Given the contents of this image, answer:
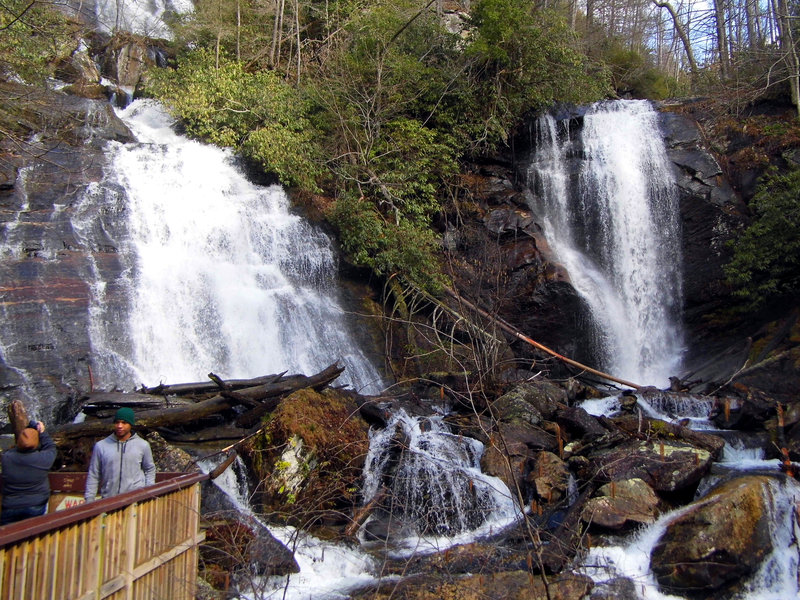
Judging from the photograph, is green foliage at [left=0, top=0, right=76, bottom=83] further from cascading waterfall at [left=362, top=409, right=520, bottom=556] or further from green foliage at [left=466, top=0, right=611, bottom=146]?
cascading waterfall at [left=362, top=409, right=520, bottom=556]

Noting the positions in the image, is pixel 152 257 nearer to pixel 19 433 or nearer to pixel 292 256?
pixel 292 256

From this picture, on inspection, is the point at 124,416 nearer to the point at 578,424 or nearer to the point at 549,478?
the point at 549,478

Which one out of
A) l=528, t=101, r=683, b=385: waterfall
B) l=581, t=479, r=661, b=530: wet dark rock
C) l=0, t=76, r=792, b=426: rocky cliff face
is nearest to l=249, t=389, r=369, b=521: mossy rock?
l=581, t=479, r=661, b=530: wet dark rock

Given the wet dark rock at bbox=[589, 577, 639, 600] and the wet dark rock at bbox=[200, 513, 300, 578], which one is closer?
the wet dark rock at bbox=[200, 513, 300, 578]

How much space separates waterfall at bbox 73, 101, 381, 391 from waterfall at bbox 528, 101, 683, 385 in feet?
20.5

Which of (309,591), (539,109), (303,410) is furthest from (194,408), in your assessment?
(539,109)

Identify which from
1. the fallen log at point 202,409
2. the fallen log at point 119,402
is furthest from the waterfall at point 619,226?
the fallen log at point 119,402

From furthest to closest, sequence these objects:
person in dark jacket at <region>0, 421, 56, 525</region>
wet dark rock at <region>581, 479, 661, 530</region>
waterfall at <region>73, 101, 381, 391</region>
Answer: waterfall at <region>73, 101, 381, 391</region>, wet dark rock at <region>581, 479, 661, 530</region>, person in dark jacket at <region>0, 421, 56, 525</region>

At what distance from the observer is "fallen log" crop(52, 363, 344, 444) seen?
289 inches

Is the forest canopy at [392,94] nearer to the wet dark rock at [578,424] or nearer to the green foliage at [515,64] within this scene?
the green foliage at [515,64]

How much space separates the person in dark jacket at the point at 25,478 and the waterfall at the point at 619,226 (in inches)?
481

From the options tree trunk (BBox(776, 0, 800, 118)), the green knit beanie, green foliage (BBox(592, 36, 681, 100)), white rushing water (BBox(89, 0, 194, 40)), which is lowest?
the green knit beanie

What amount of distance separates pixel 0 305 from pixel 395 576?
8.17 m

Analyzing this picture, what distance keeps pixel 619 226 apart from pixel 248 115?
10.5m
